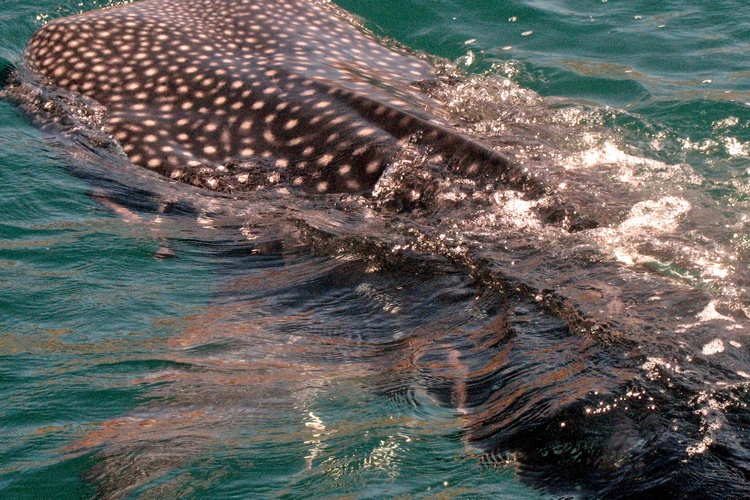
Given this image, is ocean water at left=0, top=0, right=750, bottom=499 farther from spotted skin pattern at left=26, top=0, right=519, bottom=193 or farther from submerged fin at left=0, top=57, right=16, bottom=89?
submerged fin at left=0, top=57, right=16, bottom=89

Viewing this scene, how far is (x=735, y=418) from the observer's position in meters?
3.03

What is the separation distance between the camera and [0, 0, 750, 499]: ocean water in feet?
10.8

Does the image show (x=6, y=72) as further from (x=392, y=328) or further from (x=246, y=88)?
(x=392, y=328)

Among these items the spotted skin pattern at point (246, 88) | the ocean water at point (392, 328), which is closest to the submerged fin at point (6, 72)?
the spotted skin pattern at point (246, 88)

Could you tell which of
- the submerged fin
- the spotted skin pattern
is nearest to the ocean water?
the spotted skin pattern

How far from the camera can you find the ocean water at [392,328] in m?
3.28

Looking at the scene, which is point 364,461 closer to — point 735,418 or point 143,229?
point 735,418

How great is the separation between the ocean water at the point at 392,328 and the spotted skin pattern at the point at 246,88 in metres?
0.27

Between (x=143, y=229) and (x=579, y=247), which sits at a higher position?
(x=579, y=247)

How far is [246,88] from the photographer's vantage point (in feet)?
20.0

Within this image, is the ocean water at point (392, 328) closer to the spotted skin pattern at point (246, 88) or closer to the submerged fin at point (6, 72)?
the spotted skin pattern at point (246, 88)

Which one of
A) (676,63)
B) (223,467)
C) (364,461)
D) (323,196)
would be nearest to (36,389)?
(223,467)

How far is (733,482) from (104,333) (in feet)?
9.29

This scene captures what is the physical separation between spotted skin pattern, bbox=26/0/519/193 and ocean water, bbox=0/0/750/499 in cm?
27
